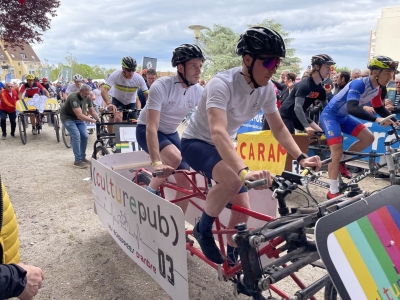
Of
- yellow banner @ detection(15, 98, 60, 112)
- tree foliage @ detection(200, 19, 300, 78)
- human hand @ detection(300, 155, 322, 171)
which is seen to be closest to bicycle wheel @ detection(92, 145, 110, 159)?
human hand @ detection(300, 155, 322, 171)

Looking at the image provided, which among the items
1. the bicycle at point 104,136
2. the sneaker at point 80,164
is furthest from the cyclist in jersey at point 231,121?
the sneaker at point 80,164

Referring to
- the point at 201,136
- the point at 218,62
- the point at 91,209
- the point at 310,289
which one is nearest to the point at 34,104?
the point at 91,209

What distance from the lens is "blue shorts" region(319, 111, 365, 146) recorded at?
470cm

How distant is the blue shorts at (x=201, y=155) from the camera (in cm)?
247

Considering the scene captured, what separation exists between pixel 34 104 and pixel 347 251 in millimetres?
12143

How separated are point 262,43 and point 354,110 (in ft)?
8.84

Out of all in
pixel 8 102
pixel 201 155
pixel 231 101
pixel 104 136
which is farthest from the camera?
pixel 8 102

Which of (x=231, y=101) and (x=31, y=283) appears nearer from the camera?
(x=31, y=283)

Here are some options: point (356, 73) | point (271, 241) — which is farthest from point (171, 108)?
point (356, 73)

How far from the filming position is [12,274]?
1.43m

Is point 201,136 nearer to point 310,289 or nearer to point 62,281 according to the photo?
point 310,289

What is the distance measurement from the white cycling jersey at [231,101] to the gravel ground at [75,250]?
147 centimetres

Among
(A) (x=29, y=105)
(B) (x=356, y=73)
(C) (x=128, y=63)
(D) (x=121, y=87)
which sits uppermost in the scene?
(C) (x=128, y=63)

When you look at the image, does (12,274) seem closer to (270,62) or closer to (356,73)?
(270,62)
